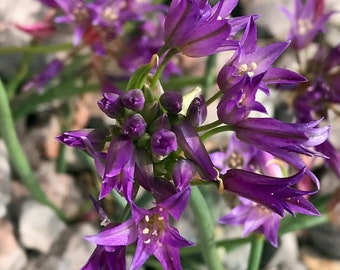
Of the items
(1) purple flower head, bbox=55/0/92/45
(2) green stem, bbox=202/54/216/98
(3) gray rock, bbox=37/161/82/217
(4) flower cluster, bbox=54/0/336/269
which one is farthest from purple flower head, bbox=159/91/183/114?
(3) gray rock, bbox=37/161/82/217

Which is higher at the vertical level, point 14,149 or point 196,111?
point 196,111

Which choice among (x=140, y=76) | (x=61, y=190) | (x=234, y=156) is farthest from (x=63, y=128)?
(x=140, y=76)

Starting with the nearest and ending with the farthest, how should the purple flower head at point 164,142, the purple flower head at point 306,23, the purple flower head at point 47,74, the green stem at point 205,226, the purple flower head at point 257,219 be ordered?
the purple flower head at point 164,142
the green stem at point 205,226
the purple flower head at point 257,219
the purple flower head at point 306,23
the purple flower head at point 47,74

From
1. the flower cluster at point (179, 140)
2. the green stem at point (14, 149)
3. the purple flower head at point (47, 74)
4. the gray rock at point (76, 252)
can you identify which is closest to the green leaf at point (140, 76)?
the flower cluster at point (179, 140)

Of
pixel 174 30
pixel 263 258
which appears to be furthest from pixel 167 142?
pixel 263 258

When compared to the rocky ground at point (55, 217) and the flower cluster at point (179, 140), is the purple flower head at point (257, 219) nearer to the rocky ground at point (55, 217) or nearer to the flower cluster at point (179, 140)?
the flower cluster at point (179, 140)

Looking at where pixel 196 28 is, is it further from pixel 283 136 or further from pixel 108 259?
pixel 108 259
